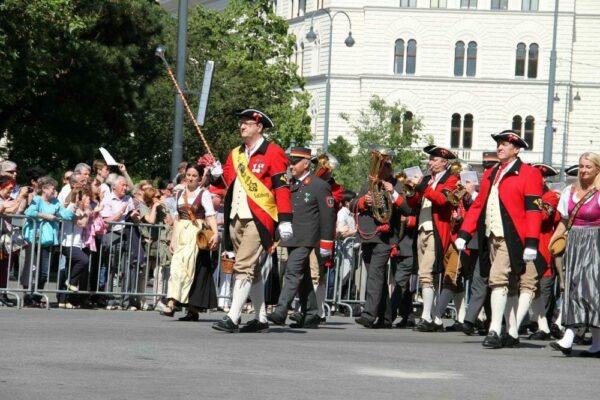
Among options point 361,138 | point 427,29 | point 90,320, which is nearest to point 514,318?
point 90,320

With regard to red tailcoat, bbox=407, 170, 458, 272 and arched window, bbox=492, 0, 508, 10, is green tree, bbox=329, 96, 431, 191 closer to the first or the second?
arched window, bbox=492, 0, 508, 10

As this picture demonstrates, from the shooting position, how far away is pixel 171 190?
2298cm

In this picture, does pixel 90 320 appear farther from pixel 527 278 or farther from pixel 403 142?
pixel 403 142

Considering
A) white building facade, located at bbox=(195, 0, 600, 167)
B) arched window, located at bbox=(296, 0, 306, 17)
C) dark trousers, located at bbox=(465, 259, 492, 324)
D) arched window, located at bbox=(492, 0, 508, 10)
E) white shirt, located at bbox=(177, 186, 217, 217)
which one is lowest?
dark trousers, located at bbox=(465, 259, 492, 324)

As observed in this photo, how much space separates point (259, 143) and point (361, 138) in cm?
6740

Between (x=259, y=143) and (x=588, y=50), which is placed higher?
(x=588, y=50)

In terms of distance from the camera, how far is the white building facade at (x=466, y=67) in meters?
108

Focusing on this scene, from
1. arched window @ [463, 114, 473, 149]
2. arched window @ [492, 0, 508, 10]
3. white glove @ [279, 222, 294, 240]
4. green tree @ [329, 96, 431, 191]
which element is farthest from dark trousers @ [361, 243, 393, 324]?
arched window @ [492, 0, 508, 10]

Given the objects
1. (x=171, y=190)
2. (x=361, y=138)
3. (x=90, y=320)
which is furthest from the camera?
(x=361, y=138)

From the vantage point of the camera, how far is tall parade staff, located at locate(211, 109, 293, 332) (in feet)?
52.6

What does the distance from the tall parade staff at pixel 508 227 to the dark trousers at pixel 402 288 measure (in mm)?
3237

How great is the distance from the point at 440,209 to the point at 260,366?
6619mm

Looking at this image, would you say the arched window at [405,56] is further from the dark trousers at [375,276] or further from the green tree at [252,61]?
the dark trousers at [375,276]

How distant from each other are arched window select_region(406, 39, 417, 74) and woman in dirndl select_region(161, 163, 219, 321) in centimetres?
9126
